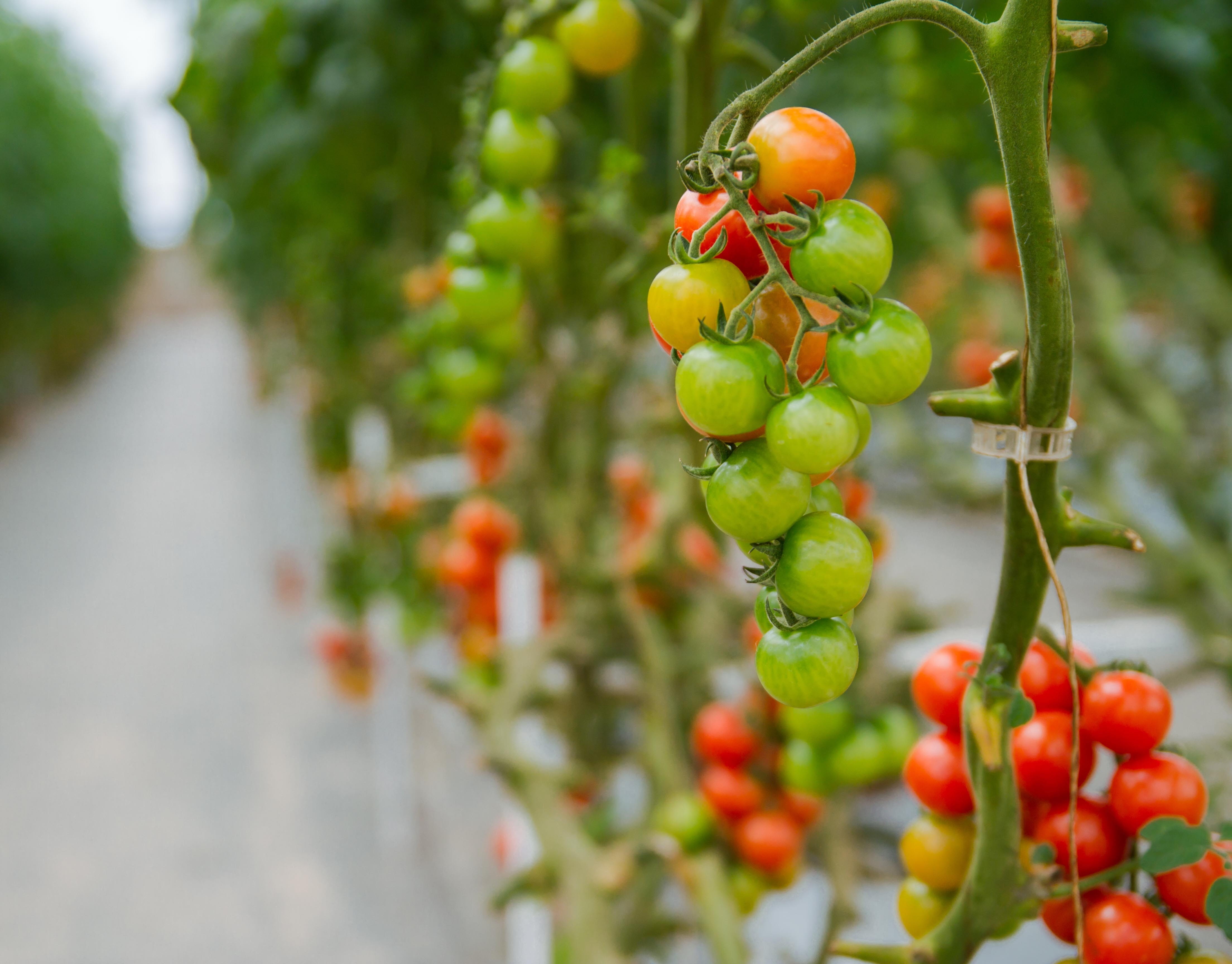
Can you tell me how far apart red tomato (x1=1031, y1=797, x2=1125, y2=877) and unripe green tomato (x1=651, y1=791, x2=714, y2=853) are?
60 cm

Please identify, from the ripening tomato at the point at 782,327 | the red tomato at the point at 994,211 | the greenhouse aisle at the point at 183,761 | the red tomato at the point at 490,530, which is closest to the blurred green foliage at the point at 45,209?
the greenhouse aisle at the point at 183,761

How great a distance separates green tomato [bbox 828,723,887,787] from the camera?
0.84 meters

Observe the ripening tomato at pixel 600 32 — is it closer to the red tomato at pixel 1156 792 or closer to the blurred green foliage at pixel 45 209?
the red tomato at pixel 1156 792

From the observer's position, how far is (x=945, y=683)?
1.35ft

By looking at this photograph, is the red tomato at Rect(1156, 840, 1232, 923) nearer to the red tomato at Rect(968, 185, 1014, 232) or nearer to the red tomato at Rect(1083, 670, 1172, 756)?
the red tomato at Rect(1083, 670, 1172, 756)

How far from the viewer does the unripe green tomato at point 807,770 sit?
0.88m

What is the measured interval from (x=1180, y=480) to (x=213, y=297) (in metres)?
23.1

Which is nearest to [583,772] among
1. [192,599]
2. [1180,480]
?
[1180,480]

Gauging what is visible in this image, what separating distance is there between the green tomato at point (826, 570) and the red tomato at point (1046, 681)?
144 millimetres

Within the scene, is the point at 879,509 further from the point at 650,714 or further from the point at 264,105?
the point at 264,105

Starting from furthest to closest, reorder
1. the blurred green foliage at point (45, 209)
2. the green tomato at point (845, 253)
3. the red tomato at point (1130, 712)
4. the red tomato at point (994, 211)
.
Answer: the blurred green foliage at point (45, 209), the red tomato at point (994, 211), the red tomato at point (1130, 712), the green tomato at point (845, 253)

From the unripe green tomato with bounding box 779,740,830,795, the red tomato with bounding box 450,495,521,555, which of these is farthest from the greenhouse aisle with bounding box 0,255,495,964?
the unripe green tomato with bounding box 779,740,830,795

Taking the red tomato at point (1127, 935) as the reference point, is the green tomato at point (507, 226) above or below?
above

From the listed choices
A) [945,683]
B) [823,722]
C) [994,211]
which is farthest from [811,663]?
[994,211]
